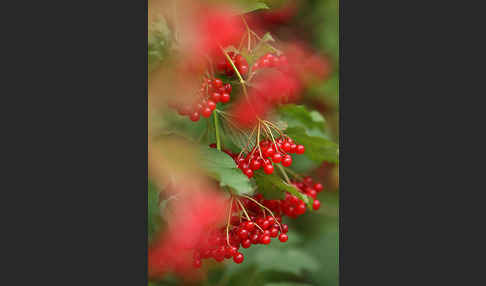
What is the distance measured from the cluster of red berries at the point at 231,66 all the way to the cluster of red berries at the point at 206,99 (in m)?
0.03

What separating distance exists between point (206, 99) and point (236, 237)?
303 millimetres

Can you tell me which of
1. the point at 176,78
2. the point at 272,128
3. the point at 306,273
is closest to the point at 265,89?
the point at 272,128

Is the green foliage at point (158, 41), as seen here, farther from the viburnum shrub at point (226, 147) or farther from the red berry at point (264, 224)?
the red berry at point (264, 224)

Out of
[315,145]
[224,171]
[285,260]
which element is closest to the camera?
[224,171]

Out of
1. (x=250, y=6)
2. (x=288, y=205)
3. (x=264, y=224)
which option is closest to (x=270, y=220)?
(x=264, y=224)

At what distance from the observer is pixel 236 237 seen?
4.01 feet

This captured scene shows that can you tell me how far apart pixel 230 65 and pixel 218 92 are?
0.07m

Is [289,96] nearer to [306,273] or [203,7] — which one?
[203,7]

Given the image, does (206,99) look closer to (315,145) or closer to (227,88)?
(227,88)

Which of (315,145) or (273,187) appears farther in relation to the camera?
(315,145)

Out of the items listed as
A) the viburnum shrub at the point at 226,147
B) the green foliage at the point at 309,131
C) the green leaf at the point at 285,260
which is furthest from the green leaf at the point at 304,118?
the green leaf at the point at 285,260

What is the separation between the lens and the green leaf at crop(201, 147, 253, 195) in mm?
1114

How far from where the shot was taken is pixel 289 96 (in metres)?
1.45

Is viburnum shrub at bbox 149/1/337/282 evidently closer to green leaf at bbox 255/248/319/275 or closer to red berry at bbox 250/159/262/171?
red berry at bbox 250/159/262/171
